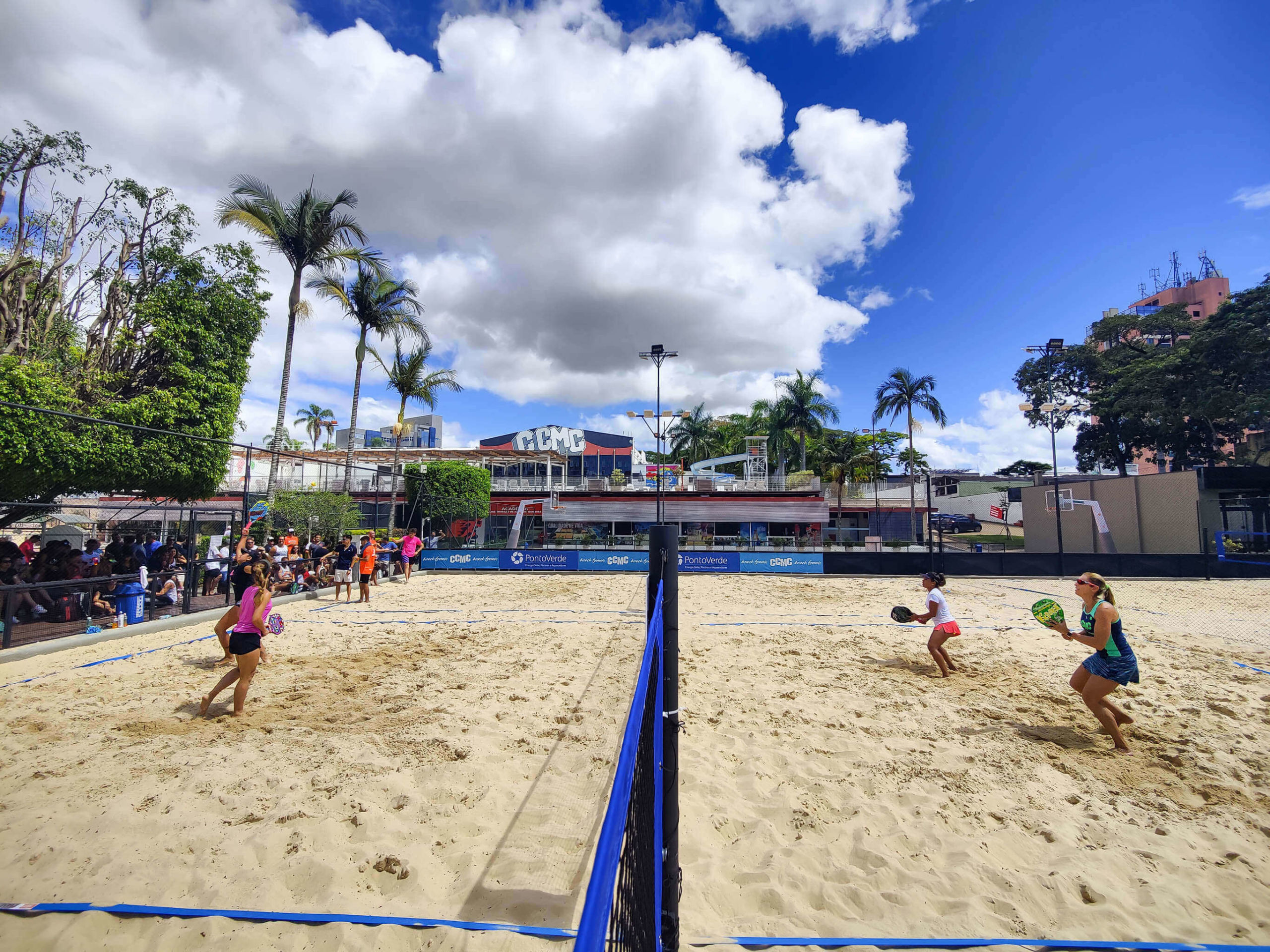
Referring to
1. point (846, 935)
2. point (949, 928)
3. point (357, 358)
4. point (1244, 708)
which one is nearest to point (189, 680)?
point (846, 935)

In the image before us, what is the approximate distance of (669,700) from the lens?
9.87 ft

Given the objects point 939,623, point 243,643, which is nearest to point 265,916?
point 243,643

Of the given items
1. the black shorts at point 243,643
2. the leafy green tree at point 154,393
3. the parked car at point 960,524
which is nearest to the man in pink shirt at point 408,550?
the leafy green tree at point 154,393

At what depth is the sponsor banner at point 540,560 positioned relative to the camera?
2381cm

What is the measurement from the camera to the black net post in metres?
2.67

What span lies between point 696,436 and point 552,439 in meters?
24.9

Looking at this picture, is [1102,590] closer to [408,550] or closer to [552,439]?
[408,550]

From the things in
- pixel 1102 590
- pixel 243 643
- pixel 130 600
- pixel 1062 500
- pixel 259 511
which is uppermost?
pixel 1062 500

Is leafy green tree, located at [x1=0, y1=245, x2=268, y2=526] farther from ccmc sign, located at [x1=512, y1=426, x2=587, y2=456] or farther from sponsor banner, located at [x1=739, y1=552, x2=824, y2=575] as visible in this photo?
ccmc sign, located at [x1=512, y1=426, x2=587, y2=456]

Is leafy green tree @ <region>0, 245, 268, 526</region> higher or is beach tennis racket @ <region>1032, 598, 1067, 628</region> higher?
leafy green tree @ <region>0, 245, 268, 526</region>

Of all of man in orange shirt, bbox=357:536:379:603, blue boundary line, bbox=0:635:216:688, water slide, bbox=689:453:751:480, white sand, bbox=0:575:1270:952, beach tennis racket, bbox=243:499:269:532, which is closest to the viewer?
white sand, bbox=0:575:1270:952

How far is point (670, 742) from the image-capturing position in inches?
113

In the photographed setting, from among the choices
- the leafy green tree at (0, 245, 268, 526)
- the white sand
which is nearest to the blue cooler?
the white sand

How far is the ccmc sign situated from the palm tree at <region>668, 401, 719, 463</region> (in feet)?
65.2
